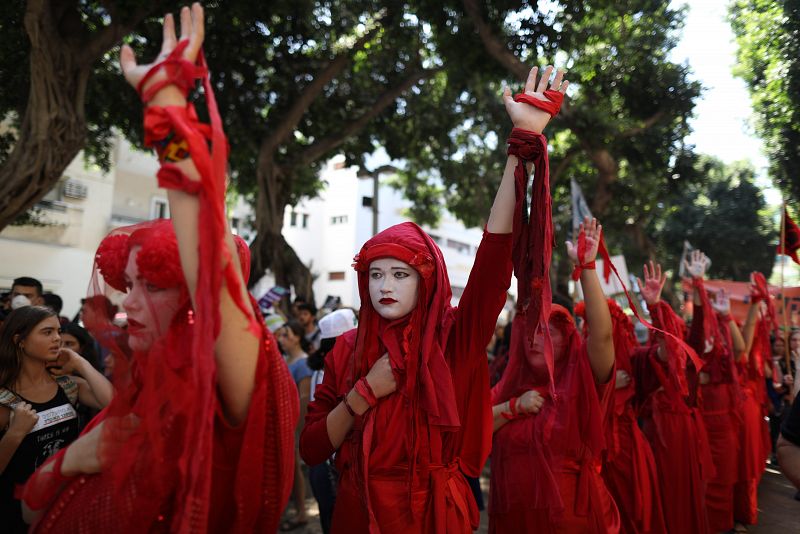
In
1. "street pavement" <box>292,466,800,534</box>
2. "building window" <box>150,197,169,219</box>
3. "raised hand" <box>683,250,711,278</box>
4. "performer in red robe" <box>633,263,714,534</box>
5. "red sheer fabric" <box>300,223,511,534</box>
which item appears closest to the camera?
"red sheer fabric" <box>300,223,511,534</box>

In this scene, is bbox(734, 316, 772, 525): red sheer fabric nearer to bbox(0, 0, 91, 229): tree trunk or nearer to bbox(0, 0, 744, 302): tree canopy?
bbox(0, 0, 744, 302): tree canopy

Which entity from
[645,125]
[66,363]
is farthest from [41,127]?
[645,125]

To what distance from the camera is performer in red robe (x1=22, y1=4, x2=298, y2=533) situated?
1.42 meters

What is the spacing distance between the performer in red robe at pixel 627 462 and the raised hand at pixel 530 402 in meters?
0.72

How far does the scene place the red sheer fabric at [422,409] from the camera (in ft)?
7.35

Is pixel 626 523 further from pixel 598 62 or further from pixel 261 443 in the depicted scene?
pixel 598 62

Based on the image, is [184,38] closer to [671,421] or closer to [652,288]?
[652,288]

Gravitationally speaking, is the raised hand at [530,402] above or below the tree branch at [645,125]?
below

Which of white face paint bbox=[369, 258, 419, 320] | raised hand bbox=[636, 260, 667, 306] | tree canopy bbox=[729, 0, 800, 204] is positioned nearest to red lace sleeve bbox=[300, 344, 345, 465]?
white face paint bbox=[369, 258, 419, 320]

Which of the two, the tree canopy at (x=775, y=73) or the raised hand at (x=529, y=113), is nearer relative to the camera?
the raised hand at (x=529, y=113)

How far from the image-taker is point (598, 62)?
1125 centimetres

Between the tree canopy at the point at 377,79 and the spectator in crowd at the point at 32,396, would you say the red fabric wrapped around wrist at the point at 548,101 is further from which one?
the tree canopy at the point at 377,79

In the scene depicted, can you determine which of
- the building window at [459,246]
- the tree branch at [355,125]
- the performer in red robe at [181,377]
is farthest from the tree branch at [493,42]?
the building window at [459,246]

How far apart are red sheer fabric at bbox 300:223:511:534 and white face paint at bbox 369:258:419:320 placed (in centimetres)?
3
